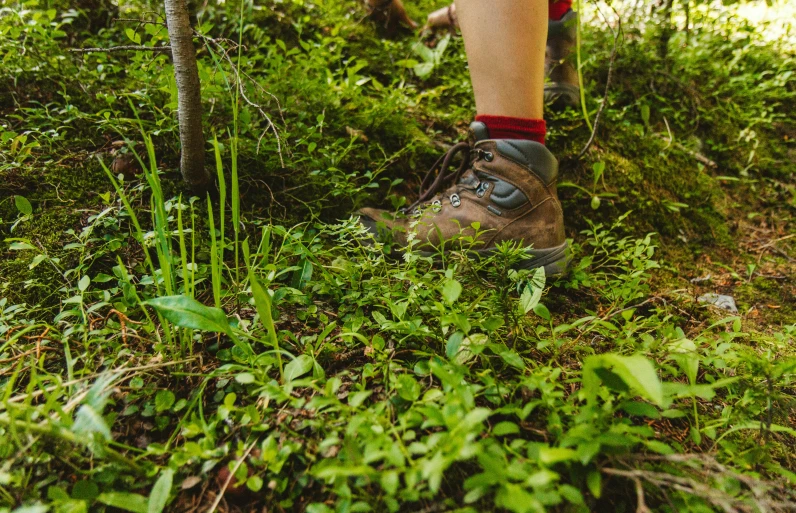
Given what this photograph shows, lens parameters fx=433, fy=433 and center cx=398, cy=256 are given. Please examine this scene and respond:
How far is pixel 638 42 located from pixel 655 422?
2823mm

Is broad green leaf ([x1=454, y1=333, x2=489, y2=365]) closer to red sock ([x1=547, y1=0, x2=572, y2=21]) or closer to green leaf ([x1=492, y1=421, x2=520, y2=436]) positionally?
green leaf ([x1=492, y1=421, x2=520, y2=436])

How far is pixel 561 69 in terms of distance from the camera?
8.09 feet

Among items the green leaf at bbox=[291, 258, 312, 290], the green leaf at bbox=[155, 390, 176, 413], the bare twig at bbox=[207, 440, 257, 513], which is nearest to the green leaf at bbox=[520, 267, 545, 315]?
the green leaf at bbox=[291, 258, 312, 290]

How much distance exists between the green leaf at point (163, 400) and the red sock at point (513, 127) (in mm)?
1433

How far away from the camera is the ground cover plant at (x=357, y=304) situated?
2.86 feet

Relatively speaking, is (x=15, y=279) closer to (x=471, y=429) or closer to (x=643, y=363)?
(x=471, y=429)

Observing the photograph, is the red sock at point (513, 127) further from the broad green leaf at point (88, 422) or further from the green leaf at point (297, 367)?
the broad green leaf at point (88, 422)

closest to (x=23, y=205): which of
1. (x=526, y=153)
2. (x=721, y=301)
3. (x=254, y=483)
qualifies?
(x=254, y=483)

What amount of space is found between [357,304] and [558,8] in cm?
210

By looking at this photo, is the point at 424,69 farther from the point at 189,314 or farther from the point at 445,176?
the point at 189,314

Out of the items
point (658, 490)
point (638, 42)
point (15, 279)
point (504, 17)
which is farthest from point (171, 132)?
point (638, 42)

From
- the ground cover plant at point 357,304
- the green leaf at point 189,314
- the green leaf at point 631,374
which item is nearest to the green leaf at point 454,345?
the ground cover plant at point 357,304

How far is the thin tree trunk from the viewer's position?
1324 millimetres

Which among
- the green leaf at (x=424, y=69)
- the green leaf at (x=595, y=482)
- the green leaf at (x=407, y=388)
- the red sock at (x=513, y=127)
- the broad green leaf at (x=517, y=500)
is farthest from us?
the green leaf at (x=424, y=69)
